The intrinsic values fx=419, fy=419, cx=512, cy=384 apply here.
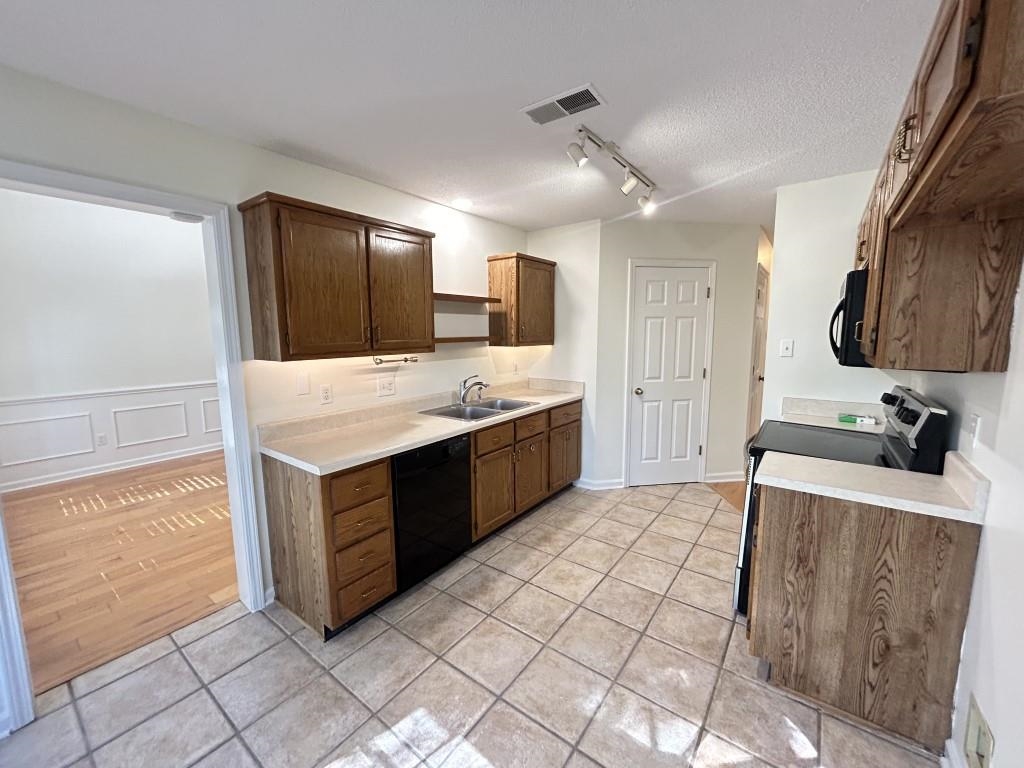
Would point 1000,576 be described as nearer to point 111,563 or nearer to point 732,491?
point 732,491

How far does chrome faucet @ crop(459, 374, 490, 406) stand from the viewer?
132 inches

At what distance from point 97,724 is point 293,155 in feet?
8.61

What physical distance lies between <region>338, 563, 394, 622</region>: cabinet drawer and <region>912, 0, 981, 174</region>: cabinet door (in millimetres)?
2507

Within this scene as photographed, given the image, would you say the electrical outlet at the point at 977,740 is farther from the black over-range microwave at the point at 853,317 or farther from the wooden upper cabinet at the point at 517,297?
the wooden upper cabinet at the point at 517,297

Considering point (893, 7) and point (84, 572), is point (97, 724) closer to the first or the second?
point (84, 572)

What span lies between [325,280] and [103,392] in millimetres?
3941

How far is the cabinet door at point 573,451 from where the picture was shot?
369cm

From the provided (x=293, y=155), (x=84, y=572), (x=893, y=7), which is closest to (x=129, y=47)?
(x=293, y=155)

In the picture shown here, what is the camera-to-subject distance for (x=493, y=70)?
60.4 inches

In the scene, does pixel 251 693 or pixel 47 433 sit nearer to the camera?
pixel 251 693

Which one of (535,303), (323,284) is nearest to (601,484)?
(535,303)

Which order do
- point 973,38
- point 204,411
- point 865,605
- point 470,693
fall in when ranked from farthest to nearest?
point 204,411
point 470,693
point 865,605
point 973,38

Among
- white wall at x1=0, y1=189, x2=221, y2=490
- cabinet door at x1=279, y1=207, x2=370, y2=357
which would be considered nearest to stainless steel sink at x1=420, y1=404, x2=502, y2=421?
cabinet door at x1=279, y1=207, x2=370, y2=357

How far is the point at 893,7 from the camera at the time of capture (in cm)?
122
